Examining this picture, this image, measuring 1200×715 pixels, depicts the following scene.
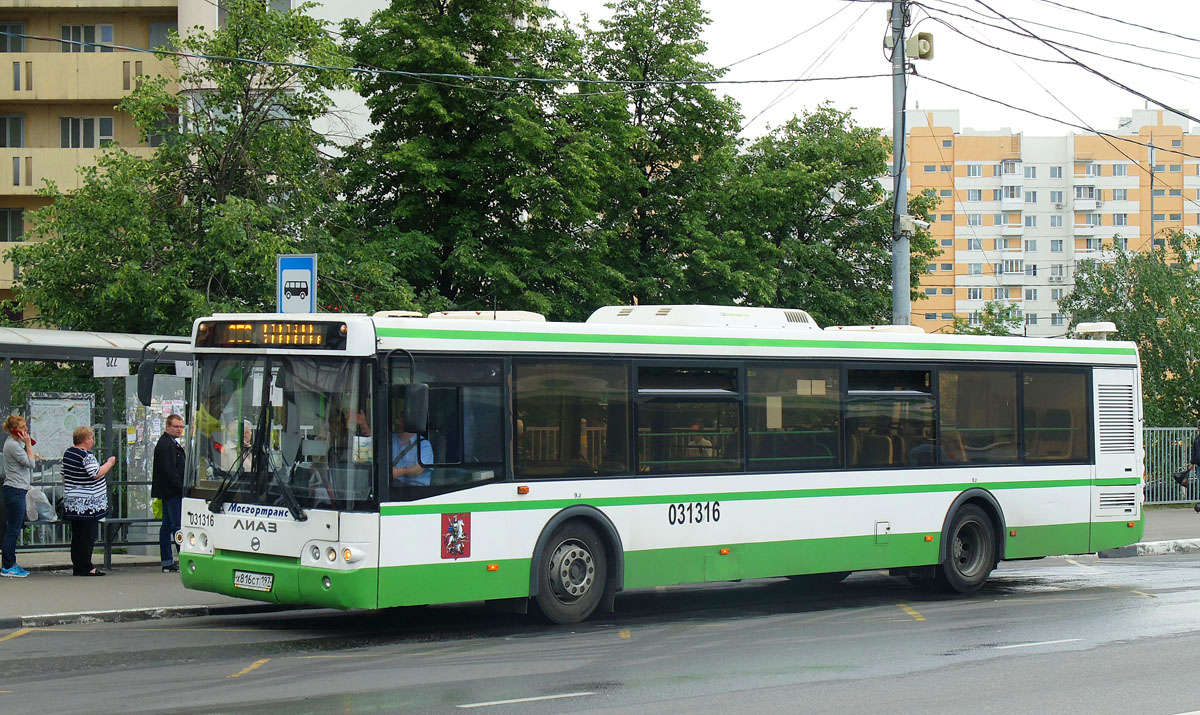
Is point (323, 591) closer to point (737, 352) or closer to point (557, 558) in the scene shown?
point (557, 558)

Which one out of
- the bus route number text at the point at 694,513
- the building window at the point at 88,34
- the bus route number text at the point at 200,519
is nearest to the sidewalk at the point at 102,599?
the bus route number text at the point at 200,519

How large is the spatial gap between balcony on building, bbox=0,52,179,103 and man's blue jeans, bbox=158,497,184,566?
29070mm

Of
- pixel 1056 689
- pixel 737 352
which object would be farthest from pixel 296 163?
pixel 1056 689

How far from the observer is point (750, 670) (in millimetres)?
9742

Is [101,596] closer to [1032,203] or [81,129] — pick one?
[81,129]

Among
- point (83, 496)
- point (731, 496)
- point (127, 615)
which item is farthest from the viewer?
point (83, 496)

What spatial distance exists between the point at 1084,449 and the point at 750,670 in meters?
7.85

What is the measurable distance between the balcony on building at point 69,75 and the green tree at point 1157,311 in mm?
30319

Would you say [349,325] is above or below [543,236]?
below

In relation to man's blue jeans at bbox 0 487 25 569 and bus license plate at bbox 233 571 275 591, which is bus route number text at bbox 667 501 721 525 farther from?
man's blue jeans at bbox 0 487 25 569

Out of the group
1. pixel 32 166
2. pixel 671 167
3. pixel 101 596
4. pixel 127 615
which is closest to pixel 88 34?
pixel 32 166

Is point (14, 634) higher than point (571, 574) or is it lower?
lower

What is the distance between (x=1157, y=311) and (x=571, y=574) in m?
37.2

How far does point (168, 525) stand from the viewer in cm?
1588
